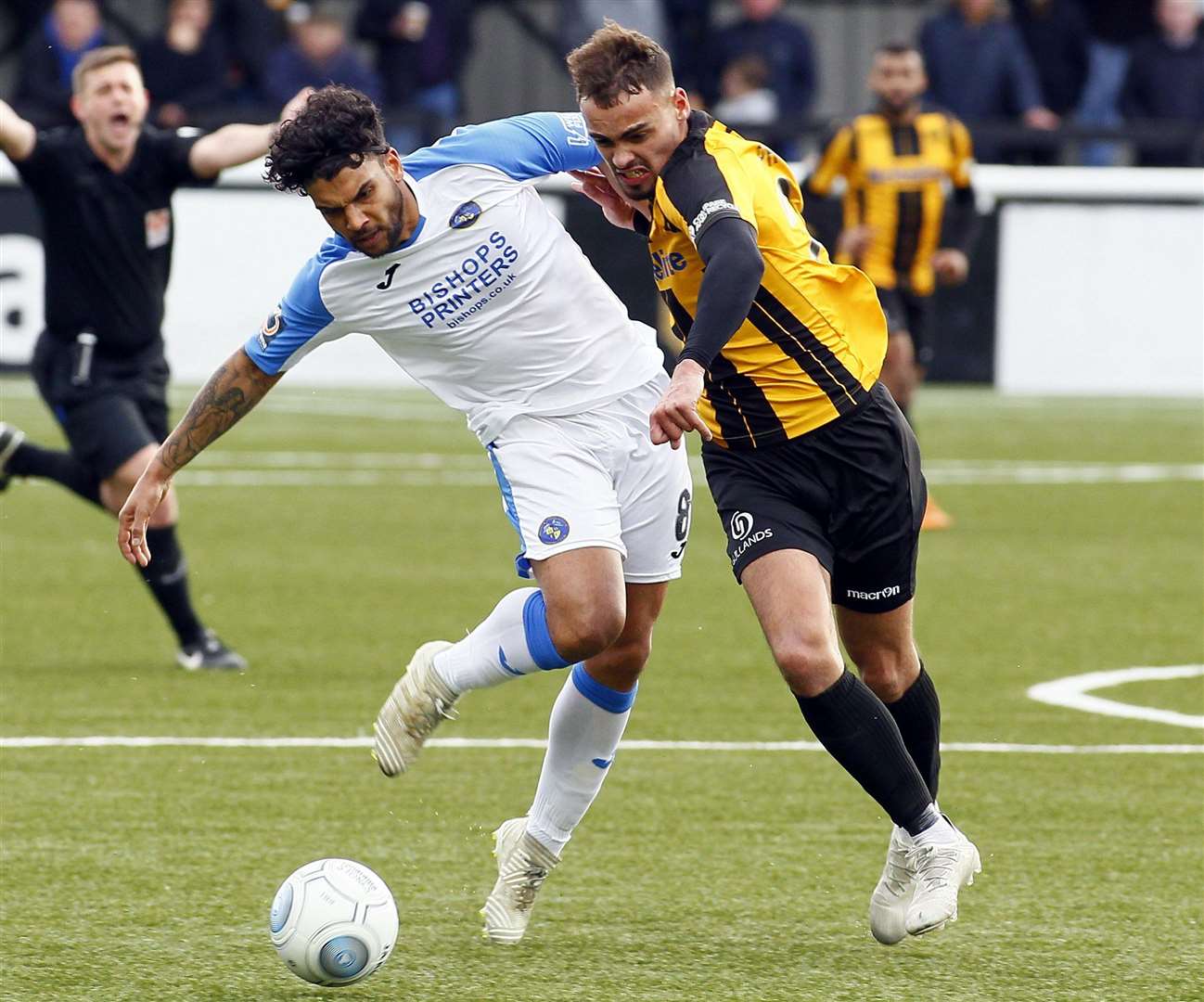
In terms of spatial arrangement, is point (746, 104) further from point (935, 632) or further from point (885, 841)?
point (885, 841)

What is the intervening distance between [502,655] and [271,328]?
88 cm

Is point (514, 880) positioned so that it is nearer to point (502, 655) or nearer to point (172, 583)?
point (502, 655)

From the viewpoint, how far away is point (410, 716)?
5.10 m

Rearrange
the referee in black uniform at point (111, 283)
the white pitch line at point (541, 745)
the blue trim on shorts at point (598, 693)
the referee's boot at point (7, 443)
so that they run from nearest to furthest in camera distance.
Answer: the blue trim on shorts at point (598, 693) → the white pitch line at point (541, 745) → the referee in black uniform at point (111, 283) → the referee's boot at point (7, 443)

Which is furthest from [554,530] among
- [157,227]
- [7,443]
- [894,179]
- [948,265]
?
[894,179]

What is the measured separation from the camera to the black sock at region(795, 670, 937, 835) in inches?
189

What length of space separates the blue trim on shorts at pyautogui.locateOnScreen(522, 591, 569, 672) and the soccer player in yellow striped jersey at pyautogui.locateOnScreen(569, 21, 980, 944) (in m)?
0.43

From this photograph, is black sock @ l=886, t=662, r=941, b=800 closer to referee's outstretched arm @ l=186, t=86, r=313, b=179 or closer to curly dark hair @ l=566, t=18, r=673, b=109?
curly dark hair @ l=566, t=18, r=673, b=109

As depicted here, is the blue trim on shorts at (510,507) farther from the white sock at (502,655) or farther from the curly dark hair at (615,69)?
the curly dark hair at (615,69)

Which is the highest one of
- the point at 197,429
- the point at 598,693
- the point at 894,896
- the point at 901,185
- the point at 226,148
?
the point at 197,429

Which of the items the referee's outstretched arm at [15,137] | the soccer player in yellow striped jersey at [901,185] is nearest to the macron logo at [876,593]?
the referee's outstretched arm at [15,137]

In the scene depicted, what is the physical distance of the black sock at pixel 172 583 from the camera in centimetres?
817

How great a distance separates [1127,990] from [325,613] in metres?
5.39

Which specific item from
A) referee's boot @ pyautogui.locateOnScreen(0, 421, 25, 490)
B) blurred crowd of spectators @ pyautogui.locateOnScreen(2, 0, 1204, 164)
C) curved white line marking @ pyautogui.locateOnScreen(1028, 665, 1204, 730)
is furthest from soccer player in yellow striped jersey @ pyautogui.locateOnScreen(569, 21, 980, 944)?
blurred crowd of spectators @ pyautogui.locateOnScreen(2, 0, 1204, 164)
